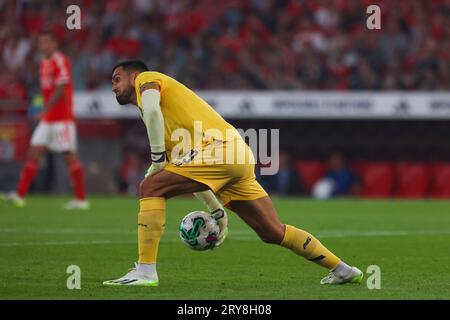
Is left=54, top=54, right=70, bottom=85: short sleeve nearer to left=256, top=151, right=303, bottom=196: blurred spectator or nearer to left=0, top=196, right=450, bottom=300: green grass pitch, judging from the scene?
left=0, top=196, right=450, bottom=300: green grass pitch

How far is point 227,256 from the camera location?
1166 cm

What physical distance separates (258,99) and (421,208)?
17.9ft

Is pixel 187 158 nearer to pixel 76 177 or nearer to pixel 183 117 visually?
pixel 183 117

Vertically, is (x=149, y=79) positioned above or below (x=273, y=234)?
above

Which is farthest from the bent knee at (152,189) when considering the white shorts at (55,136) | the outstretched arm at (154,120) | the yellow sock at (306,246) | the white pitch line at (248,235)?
the white shorts at (55,136)

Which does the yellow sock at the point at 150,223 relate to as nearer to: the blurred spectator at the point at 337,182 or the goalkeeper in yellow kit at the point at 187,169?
the goalkeeper in yellow kit at the point at 187,169

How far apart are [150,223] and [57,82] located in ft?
30.0

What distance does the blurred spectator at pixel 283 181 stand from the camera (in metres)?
23.7

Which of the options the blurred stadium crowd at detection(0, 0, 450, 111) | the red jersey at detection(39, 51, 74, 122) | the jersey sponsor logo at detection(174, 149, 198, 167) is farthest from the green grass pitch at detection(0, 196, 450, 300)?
the blurred stadium crowd at detection(0, 0, 450, 111)

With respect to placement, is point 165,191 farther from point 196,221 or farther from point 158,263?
point 158,263

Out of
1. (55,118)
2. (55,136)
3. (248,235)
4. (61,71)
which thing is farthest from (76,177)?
(248,235)

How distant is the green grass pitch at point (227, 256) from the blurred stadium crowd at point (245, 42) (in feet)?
18.1

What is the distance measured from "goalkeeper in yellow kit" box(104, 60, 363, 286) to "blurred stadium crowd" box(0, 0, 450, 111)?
1477 centimetres

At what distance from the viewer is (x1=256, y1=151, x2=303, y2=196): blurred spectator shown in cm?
2372
